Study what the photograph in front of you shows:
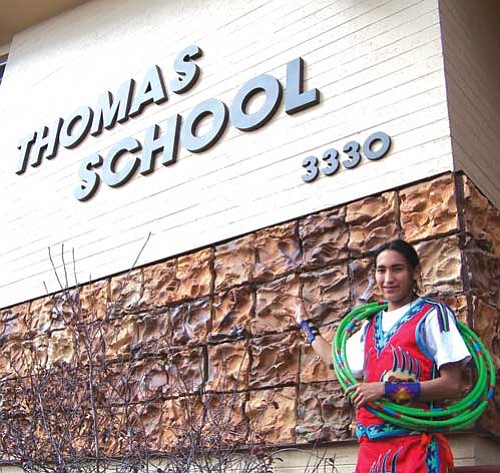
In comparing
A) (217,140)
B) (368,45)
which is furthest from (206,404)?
(368,45)

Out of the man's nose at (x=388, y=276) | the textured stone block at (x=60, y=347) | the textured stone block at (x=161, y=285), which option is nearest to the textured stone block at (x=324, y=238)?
the textured stone block at (x=161, y=285)

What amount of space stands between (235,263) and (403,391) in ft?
Result: 6.95

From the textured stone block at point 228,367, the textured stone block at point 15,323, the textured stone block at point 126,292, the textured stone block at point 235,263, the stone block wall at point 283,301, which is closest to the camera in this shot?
the stone block wall at point 283,301

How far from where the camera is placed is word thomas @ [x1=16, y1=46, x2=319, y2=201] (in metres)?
4.63

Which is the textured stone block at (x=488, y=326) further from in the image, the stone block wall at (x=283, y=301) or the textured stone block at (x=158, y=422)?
the textured stone block at (x=158, y=422)

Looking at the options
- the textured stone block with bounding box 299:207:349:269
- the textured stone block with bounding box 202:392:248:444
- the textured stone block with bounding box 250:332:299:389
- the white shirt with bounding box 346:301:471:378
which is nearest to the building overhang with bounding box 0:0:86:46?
the textured stone block with bounding box 299:207:349:269

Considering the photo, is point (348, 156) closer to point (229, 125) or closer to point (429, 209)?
point (429, 209)

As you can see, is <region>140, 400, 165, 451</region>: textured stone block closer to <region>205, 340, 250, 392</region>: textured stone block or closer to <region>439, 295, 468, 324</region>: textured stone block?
<region>205, 340, 250, 392</region>: textured stone block

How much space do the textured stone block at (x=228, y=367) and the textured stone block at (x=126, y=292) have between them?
2.68 ft

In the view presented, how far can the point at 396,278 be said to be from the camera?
8.50ft

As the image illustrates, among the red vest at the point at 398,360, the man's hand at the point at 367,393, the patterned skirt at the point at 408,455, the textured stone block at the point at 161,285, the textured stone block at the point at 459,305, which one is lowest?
the patterned skirt at the point at 408,455

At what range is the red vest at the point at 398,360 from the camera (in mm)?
2400

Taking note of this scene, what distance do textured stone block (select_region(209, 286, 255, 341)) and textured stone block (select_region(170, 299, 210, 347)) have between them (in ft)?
0.23

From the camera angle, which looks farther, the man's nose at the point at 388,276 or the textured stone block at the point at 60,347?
the textured stone block at the point at 60,347
